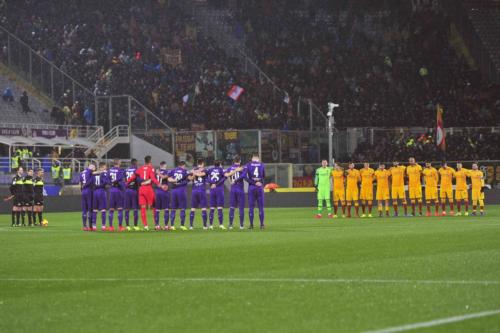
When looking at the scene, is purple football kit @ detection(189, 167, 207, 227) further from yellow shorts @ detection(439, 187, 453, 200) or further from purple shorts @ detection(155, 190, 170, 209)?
yellow shorts @ detection(439, 187, 453, 200)

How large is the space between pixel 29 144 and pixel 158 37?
12394mm

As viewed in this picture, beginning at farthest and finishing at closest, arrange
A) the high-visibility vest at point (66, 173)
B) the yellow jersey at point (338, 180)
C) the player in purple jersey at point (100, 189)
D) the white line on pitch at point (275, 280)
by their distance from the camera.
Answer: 1. the high-visibility vest at point (66, 173)
2. the yellow jersey at point (338, 180)
3. the player in purple jersey at point (100, 189)
4. the white line on pitch at point (275, 280)

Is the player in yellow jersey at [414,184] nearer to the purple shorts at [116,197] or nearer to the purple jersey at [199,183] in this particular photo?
the purple jersey at [199,183]

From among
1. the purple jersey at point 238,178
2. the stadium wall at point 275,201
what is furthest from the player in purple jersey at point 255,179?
the stadium wall at point 275,201

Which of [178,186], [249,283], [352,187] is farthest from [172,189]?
[249,283]

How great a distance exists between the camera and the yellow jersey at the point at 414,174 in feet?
132

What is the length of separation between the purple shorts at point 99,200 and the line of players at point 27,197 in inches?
220

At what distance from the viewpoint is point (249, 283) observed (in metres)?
14.4

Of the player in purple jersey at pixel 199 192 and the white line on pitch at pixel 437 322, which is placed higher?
the player in purple jersey at pixel 199 192

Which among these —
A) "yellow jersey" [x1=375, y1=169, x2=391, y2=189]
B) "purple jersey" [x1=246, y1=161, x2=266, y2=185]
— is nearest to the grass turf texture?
"purple jersey" [x1=246, y1=161, x2=266, y2=185]

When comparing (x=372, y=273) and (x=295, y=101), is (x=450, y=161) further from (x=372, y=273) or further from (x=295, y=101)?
(x=372, y=273)

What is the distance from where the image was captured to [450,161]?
4897 cm

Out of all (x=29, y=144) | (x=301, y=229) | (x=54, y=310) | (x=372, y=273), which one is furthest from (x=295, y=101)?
(x=54, y=310)

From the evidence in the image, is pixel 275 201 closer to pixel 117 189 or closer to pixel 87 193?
pixel 117 189
